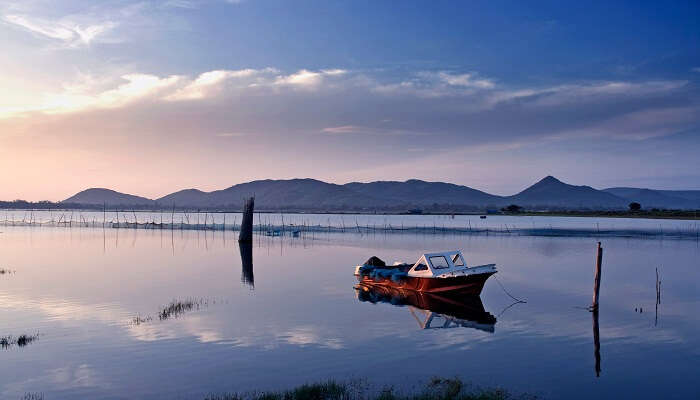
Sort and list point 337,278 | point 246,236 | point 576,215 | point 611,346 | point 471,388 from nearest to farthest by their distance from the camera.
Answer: point 471,388, point 611,346, point 337,278, point 246,236, point 576,215

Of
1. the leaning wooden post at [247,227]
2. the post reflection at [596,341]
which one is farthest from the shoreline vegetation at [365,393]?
the leaning wooden post at [247,227]

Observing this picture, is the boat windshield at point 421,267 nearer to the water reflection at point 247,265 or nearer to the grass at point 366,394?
the water reflection at point 247,265

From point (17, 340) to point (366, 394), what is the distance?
478 inches

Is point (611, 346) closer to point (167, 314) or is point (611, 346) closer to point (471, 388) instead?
point (471, 388)

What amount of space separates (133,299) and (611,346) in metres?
20.7

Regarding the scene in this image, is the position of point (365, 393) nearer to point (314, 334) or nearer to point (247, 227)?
point (314, 334)

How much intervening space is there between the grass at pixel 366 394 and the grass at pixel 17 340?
336 inches

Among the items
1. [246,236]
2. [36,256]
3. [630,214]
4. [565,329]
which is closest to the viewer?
[565,329]

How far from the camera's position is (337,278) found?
121 feet

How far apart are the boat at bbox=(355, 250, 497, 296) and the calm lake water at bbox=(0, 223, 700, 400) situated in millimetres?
1177

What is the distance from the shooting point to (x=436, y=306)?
86.7 feet

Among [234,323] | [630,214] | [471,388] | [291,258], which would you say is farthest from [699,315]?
[630,214]

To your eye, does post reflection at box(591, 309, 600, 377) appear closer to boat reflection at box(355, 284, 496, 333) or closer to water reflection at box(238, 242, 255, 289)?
boat reflection at box(355, 284, 496, 333)

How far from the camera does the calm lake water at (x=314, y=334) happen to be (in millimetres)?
14938
